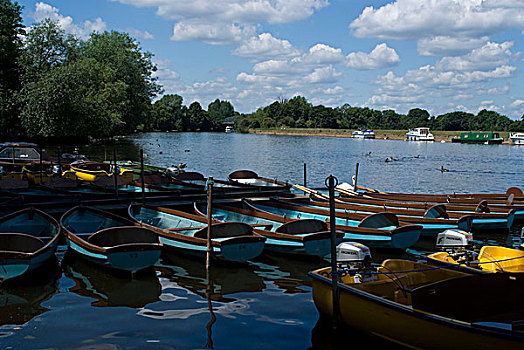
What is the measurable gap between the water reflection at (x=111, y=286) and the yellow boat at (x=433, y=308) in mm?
4443

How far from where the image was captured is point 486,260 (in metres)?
11.2

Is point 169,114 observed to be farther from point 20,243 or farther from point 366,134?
point 20,243

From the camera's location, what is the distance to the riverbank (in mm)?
126244

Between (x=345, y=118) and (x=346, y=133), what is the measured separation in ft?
74.1

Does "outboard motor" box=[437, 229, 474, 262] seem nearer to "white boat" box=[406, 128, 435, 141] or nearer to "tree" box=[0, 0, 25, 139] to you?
"tree" box=[0, 0, 25, 139]

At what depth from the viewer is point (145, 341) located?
9.36 metres

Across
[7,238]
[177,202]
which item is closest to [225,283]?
[7,238]

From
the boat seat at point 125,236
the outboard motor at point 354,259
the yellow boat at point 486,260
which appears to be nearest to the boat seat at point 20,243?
the boat seat at point 125,236

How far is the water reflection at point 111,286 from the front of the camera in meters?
11.4

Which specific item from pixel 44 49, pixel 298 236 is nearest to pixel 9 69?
pixel 44 49

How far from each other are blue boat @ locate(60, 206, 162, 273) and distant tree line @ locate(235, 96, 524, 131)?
15286cm

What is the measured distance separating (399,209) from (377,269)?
9771mm

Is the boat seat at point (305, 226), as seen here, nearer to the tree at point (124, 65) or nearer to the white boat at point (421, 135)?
the tree at point (124, 65)

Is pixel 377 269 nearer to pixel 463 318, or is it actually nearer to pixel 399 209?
pixel 463 318
